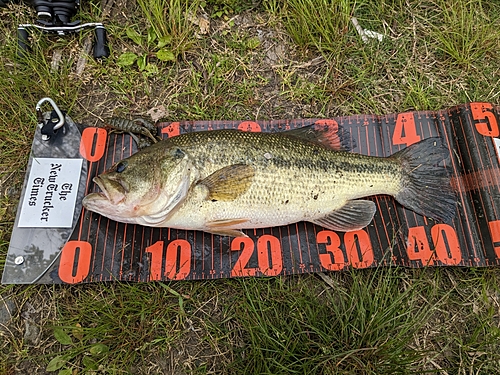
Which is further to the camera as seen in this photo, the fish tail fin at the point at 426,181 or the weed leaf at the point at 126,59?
the weed leaf at the point at 126,59

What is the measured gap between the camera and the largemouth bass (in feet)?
9.38

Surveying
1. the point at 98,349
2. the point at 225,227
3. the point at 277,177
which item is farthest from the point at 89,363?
the point at 277,177

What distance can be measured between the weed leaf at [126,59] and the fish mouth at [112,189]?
1672mm

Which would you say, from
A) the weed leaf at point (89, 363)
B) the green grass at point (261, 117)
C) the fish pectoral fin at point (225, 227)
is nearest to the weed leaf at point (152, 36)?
the green grass at point (261, 117)

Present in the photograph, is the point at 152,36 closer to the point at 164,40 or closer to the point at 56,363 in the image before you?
the point at 164,40

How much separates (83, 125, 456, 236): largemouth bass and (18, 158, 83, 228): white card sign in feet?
2.00

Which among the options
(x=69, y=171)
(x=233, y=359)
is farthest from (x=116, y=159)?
(x=233, y=359)

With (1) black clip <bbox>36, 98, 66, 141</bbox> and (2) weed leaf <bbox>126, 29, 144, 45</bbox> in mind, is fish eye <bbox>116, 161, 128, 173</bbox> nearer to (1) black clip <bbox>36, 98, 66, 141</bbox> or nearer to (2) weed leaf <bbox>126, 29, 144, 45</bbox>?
(1) black clip <bbox>36, 98, 66, 141</bbox>

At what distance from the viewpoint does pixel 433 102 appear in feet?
12.9

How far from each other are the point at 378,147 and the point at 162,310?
262 centimetres

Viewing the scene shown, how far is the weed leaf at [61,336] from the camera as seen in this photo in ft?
9.57

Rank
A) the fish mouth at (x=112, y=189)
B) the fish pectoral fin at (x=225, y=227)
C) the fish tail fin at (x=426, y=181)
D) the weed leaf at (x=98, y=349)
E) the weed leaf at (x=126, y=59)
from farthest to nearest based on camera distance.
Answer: the weed leaf at (x=126, y=59) → the fish tail fin at (x=426, y=181) → the fish pectoral fin at (x=225, y=227) → the weed leaf at (x=98, y=349) → the fish mouth at (x=112, y=189)

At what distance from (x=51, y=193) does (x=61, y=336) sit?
1269mm

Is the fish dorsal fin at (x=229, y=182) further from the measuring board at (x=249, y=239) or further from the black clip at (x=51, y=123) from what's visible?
the black clip at (x=51, y=123)
